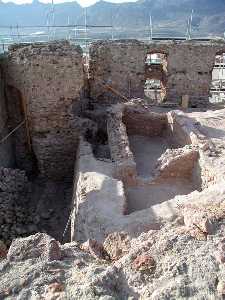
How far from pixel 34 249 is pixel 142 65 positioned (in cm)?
1288

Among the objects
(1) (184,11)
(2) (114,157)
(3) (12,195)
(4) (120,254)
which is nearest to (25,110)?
(3) (12,195)

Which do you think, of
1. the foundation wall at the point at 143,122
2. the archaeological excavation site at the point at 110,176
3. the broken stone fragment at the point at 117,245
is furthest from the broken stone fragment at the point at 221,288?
the foundation wall at the point at 143,122

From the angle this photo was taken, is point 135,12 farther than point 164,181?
Yes

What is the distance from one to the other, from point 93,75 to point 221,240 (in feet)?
40.3

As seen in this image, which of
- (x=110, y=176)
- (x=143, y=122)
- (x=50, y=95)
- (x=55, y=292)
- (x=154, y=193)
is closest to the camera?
(x=55, y=292)

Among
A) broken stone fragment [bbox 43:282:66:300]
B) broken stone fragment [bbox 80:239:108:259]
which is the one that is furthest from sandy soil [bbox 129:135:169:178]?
broken stone fragment [bbox 43:282:66:300]

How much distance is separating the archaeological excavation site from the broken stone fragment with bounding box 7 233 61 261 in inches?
0.5

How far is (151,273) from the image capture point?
4.19 meters

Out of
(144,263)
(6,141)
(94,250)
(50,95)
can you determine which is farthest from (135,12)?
(144,263)

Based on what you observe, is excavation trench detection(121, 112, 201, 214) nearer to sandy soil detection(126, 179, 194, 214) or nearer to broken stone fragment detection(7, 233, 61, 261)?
sandy soil detection(126, 179, 194, 214)

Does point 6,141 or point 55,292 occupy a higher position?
point 55,292

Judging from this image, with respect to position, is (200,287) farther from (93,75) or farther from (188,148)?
(93,75)

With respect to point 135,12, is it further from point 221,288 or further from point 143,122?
point 221,288

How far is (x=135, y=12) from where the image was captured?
211ft
